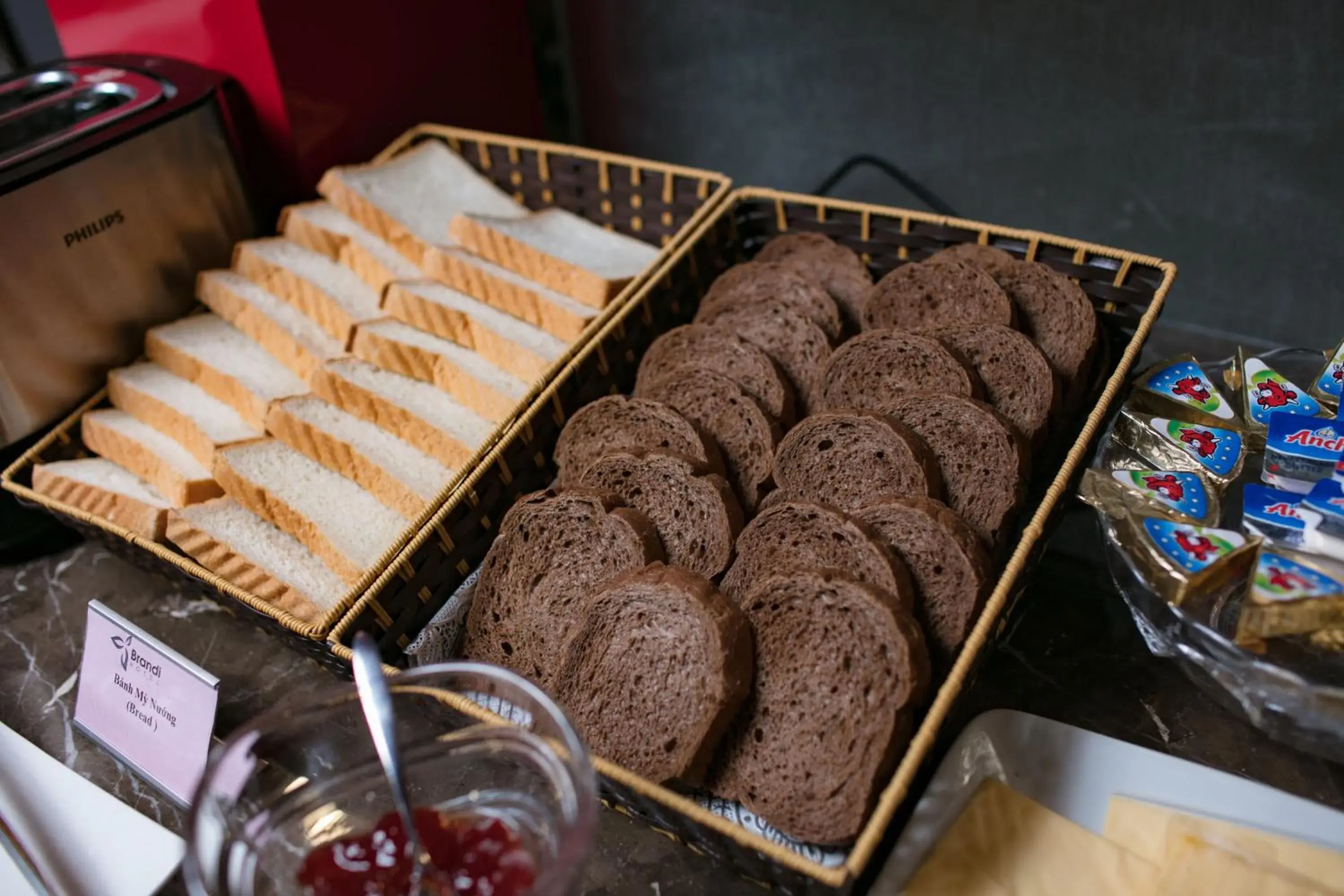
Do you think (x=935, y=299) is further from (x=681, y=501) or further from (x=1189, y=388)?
(x=681, y=501)

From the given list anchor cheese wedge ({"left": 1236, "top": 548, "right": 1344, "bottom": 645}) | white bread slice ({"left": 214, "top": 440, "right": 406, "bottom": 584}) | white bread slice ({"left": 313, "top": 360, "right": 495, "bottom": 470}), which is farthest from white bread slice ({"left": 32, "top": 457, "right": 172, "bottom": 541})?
anchor cheese wedge ({"left": 1236, "top": 548, "right": 1344, "bottom": 645})

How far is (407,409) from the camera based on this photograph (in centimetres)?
186

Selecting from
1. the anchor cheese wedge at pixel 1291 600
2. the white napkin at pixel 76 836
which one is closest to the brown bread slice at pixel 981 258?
the anchor cheese wedge at pixel 1291 600

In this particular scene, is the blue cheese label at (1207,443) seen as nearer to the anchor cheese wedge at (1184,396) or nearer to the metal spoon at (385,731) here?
the anchor cheese wedge at (1184,396)

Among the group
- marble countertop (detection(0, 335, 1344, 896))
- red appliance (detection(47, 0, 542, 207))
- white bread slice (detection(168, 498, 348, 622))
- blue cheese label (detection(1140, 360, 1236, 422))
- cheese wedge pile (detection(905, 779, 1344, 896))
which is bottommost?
marble countertop (detection(0, 335, 1344, 896))

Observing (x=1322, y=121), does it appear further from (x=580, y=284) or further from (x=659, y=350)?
(x=580, y=284)

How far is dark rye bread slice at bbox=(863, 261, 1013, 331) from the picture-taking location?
165 centimetres

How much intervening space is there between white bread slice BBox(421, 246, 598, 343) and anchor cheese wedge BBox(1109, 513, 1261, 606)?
1.10 metres

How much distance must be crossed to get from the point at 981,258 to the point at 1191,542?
2.25 ft

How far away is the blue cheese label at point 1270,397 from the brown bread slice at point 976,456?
375mm

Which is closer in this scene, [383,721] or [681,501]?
[383,721]

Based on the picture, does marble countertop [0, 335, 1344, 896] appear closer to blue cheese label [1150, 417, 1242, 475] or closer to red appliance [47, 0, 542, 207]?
blue cheese label [1150, 417, 1242, 475]

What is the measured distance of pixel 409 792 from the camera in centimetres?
108

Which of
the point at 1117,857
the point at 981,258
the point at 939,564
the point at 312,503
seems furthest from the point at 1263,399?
the point at 312,503
